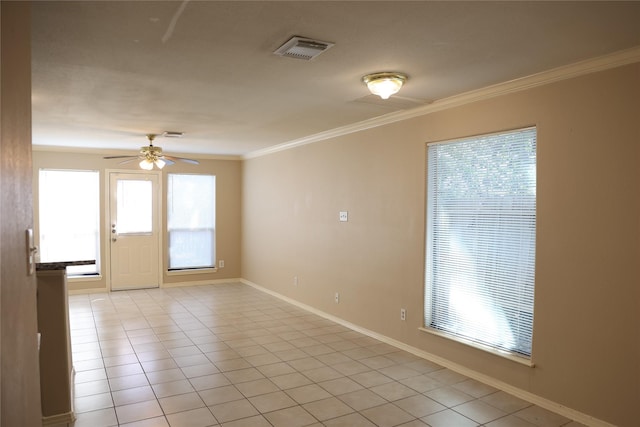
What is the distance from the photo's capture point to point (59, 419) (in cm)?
290

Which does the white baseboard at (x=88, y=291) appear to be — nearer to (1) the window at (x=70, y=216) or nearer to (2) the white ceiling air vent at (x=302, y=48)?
(1) the window at (x=70, y=216)

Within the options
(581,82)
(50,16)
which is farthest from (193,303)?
(581,82)

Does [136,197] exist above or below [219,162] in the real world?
below

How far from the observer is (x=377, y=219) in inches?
189

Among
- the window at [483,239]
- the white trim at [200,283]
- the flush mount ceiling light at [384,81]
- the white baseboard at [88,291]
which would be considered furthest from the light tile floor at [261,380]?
the flush mount ceiling light at [384,81]

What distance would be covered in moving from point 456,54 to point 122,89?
102 inches

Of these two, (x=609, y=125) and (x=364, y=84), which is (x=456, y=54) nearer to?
(x=364, y=84)

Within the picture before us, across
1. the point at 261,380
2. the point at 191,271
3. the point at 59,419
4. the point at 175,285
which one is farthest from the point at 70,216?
the point at 261,380

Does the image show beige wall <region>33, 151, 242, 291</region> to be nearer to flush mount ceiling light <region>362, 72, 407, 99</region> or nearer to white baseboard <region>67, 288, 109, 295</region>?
white baseboard <region>67, 288, 109, 295</region>

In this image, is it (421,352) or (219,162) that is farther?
(219,162)

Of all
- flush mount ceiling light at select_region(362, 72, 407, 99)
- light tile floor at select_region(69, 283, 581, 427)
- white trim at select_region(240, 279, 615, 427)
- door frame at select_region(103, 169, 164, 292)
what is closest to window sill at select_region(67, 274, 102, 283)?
door frame at select_region(103, 169, 164, 292)

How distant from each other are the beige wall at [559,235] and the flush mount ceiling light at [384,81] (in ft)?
2.97

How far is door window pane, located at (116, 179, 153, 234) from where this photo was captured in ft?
24.6

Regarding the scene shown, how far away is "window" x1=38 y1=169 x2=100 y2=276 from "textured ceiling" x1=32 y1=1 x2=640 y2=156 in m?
3.01
